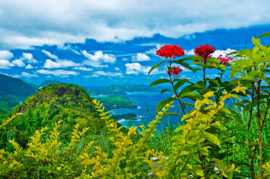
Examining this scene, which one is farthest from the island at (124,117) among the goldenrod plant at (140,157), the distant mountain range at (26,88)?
the distant mountain range at (26,88)

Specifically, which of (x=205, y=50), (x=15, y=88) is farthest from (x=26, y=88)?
(x=205, y=50)

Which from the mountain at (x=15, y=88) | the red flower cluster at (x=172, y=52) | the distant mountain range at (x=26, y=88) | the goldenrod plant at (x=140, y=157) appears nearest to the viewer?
the goldenrod plant at (x=140, y=157)

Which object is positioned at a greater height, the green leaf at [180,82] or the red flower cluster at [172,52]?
the red flower cluster at [172,52]

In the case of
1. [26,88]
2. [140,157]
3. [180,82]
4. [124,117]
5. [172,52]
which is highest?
[172,52]

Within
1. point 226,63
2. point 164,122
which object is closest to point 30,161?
point 226,63

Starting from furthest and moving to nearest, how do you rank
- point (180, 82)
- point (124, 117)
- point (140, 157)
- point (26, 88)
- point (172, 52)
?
point (26, 88) < point (124, 117) < point (172, 52) < point (180, 82) < point (140, 157)

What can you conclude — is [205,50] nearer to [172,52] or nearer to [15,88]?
[172,52]

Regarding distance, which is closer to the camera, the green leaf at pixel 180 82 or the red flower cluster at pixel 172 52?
the green leaf at pixel 180 82

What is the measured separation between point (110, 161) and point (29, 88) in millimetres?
96896

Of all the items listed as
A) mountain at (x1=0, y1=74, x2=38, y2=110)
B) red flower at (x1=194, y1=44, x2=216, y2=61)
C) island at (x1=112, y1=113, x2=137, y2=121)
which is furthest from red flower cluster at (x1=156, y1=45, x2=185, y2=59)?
mountain at (x1=0, y1=74, x2=38, y2=110)

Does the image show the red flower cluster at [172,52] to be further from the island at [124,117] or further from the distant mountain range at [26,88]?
the distant mountain range at [26,88]

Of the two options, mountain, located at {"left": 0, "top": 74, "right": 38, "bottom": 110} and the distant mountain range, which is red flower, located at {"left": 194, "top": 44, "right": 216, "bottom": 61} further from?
mountain, located at {"left": 0, "top": 74, "right": 38, "bottom": 110}

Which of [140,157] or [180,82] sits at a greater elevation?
[180,82]

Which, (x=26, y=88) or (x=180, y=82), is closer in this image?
(x=180, y=82)
